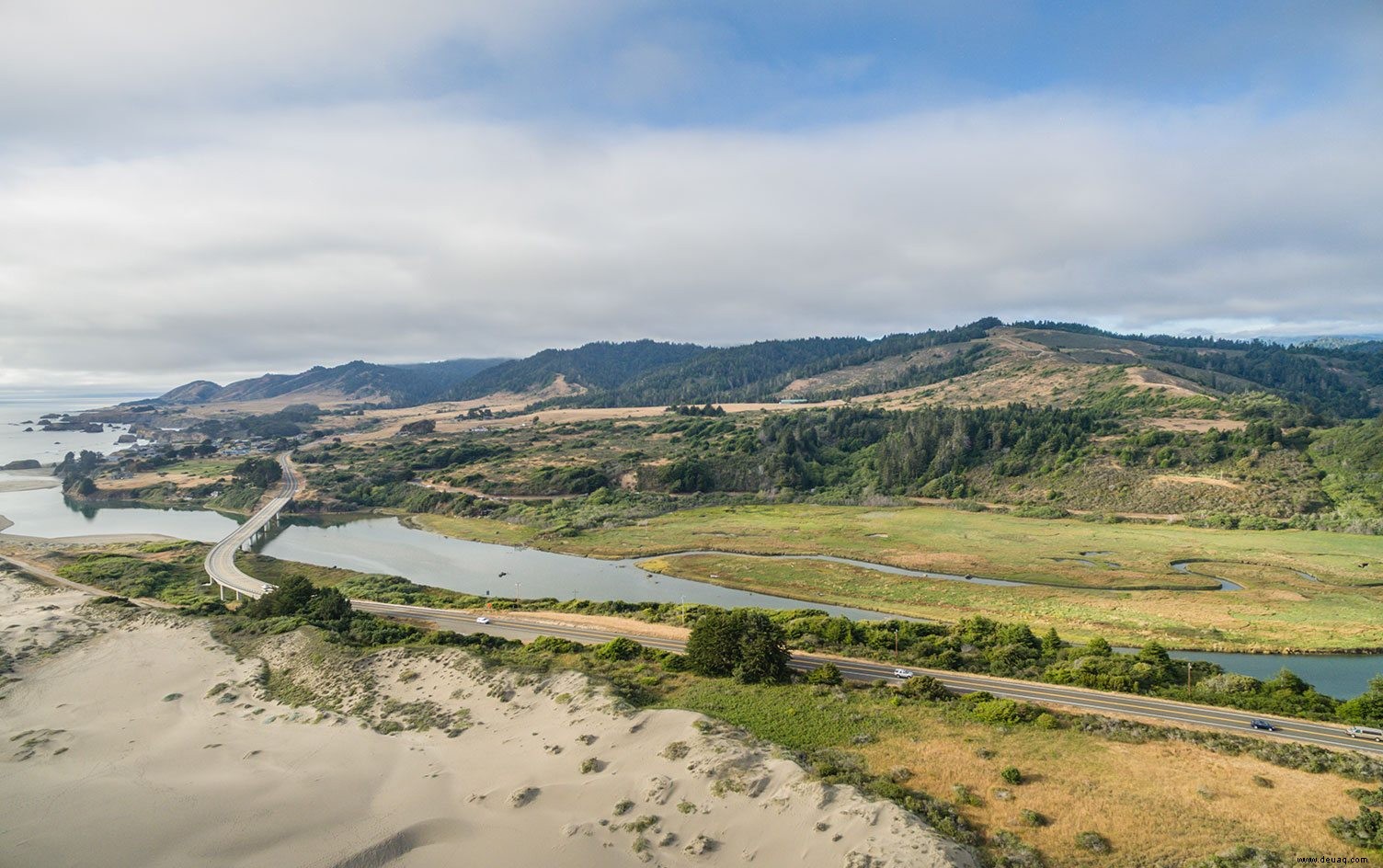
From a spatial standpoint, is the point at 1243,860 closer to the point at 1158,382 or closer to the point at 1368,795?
the point at 1368,795

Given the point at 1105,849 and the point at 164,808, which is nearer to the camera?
the point at 1105,849

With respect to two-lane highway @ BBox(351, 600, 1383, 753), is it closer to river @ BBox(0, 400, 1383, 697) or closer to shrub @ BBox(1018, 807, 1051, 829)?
shrub @ BBox(1018, 807, 1051, 829)

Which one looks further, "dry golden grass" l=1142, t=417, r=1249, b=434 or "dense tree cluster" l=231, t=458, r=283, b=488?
"dense tree cluster" l=231, t=458, r=283, b=488

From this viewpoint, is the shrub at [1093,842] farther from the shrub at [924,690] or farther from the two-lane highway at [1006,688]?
the two-lane highway at [1006,688]

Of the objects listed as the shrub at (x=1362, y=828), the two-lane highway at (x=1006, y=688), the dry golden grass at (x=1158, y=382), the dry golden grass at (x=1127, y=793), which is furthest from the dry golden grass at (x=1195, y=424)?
the shrub at (x=1362, y=828)

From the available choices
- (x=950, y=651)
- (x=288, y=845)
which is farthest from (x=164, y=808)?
(x=950, y=651)

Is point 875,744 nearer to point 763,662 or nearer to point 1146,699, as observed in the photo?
point 763,662

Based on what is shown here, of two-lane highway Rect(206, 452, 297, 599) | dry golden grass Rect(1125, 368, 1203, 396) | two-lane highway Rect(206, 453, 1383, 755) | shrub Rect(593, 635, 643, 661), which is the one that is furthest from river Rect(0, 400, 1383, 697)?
dry golden grass Rect(1125, 368, 1203, 396)
